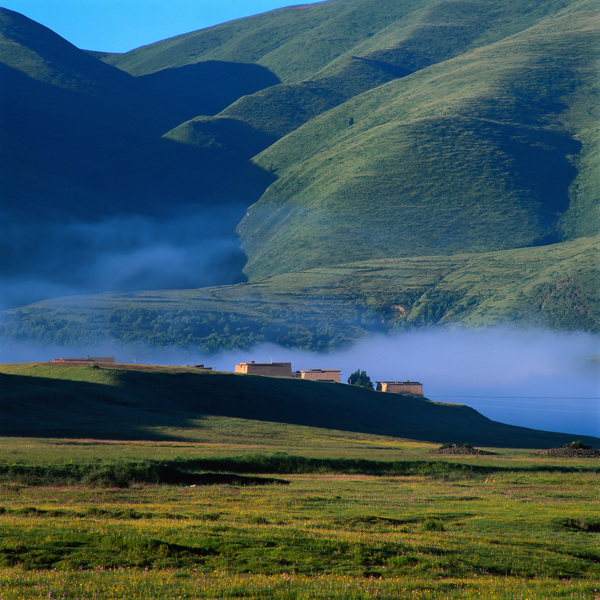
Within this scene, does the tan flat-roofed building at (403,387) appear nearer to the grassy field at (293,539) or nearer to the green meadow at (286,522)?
the green meadow at (286,522)

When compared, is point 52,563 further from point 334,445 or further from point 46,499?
point 334,445

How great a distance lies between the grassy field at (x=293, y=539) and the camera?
17953 millimetres

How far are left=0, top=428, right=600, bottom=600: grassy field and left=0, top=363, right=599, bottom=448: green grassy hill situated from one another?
26864mm

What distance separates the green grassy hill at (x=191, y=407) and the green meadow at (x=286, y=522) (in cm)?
869

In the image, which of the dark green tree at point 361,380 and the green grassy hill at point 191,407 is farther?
the dark green tree at point 361,380

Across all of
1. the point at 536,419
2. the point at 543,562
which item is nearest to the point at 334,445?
the point at 543,562

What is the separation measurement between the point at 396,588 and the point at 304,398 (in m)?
84.5

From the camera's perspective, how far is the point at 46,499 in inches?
1287

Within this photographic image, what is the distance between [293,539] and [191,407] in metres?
71.0

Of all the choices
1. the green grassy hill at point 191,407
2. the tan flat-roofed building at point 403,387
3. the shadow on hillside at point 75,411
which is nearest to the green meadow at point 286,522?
the shadow on hillside at point 75,411

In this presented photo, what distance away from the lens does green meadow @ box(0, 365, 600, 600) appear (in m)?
18.3

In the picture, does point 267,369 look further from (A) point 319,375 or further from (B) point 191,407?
(B) point 191,407

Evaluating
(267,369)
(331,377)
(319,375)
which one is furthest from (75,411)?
(331,377)

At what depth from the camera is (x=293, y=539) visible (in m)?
23.0
